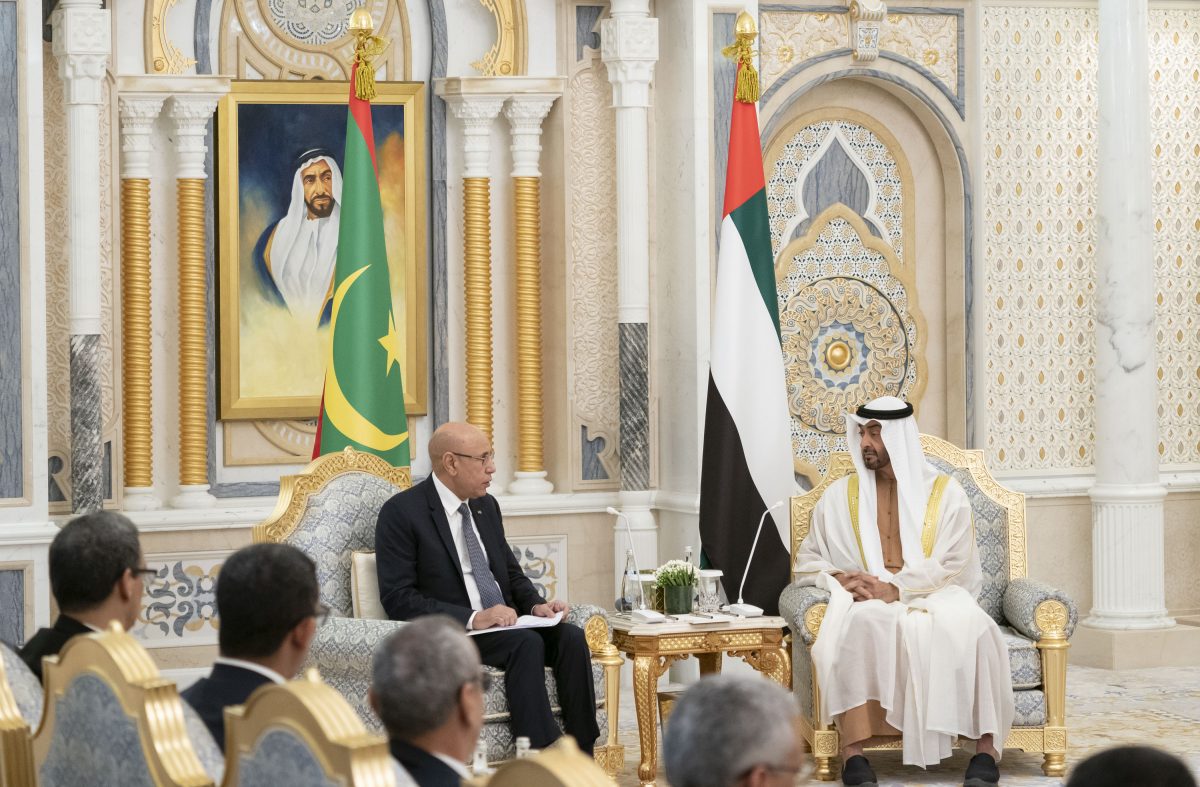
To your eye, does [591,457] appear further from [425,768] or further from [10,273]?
[425,768]

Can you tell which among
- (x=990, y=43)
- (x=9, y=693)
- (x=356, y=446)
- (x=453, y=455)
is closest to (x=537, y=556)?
(x=356, y=446)

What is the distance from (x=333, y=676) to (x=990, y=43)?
15.1 ft

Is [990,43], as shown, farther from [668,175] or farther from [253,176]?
[253,176]

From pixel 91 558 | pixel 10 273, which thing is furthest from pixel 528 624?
pixel 10 273

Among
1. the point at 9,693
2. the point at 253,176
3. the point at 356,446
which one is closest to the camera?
the point at 9,693

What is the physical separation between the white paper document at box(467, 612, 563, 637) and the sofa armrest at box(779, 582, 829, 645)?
0.92 m

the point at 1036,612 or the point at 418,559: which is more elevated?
the point at 418,559

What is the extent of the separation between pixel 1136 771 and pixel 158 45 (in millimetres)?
6079

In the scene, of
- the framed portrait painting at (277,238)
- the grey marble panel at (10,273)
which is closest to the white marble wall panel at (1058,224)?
the framed portrait painting at (277,238)

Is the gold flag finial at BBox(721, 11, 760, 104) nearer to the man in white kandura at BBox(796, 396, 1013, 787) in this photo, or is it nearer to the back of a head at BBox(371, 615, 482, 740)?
the man in white kandura at BBox(796, 396, 1013, 787)

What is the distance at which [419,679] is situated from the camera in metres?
2.44

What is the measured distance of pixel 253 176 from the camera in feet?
24.5

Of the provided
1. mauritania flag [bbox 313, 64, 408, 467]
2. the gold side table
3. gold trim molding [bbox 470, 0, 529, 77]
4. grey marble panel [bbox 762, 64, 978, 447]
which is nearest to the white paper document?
the gold side table

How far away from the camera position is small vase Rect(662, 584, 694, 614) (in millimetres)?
6066
